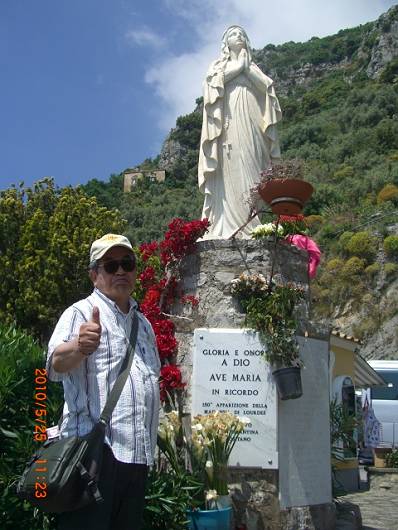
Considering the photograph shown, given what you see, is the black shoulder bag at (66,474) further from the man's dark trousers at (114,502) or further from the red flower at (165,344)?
the red flower at (165,344)

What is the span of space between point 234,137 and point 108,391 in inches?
195

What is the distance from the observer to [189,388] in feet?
19.1

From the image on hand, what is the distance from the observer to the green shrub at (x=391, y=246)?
30062 millimetres

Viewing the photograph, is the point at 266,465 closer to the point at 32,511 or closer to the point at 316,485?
the point at 316,485

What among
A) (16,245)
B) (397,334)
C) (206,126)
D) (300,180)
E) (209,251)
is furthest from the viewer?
(397,334)

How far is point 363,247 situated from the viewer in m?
31.1

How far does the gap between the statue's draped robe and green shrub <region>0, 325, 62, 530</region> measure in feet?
10.0

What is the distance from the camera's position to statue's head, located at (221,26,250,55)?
7.70 metres

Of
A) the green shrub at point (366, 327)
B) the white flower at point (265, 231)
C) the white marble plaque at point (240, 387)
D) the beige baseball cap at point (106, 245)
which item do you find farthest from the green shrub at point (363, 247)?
the beige baseball cap at point (106, 245)

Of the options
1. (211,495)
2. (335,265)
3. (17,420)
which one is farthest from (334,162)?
(17,420)

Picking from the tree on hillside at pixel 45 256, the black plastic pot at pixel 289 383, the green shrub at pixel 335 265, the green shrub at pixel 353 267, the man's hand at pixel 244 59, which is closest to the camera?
the black plastic pot at pixel 289 383

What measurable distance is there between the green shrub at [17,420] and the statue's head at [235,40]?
180 inches

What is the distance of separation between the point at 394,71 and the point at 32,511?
7339 cm

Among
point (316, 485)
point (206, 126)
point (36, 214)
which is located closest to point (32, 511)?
point (316, 485)
